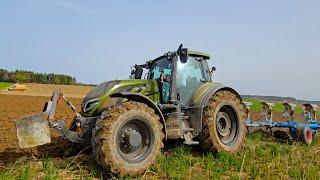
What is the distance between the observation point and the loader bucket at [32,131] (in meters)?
6.24

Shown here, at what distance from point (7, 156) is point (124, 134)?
9.81ft

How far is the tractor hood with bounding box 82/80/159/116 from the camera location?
24.1ft

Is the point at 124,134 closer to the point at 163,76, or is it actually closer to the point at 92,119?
the point at 92,119

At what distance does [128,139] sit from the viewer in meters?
6.82

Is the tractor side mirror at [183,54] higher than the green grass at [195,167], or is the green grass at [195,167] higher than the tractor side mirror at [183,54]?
the tractor side mirror at [183,54]

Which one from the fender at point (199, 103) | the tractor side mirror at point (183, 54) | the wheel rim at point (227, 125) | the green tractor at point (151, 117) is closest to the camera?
the green tractor at point (151, 117)

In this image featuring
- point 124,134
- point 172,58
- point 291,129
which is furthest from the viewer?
point 291,129

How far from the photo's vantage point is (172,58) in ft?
28.4

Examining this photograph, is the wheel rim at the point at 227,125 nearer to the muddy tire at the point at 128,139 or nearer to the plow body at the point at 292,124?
the plow body at the point at 292,124

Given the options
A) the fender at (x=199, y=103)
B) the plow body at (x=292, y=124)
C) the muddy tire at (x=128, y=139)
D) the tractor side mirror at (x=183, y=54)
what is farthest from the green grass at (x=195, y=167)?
the plow body at (x=292, y=124)

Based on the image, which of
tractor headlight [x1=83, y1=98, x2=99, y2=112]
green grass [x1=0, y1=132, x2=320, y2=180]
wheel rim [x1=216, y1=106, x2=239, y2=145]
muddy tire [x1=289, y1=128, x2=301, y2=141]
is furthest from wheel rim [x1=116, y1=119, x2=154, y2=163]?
muddy tire [x1=289, y1=128, x2=301, y2=141]

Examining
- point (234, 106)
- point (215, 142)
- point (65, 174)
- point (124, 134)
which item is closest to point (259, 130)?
point (234, 106)

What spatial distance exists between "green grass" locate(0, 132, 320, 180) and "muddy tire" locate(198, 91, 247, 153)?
0.76 feet

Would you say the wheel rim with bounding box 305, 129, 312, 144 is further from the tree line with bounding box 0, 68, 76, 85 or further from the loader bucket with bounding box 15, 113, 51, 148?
the tree line with bounding box 0, 68, 76, 85
